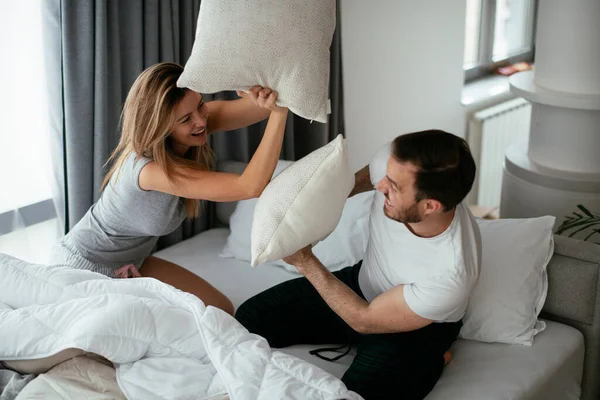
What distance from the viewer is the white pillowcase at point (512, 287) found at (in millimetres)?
2236

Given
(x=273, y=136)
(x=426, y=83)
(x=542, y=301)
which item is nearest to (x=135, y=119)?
(x=273, y=136)

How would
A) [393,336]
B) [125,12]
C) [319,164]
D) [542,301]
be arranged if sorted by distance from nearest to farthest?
[319,164], [393,336], [542,301], [125,12]

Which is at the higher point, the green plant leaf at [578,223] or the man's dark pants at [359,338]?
the green plant leaf at [578,223]

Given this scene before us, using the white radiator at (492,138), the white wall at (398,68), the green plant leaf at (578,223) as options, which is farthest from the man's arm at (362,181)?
the white radiator at (492,138)

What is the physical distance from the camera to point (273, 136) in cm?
189

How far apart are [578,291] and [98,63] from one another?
160 cm

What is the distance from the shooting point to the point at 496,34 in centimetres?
466

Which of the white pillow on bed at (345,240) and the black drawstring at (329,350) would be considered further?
the white pillow on bed at (345,240)

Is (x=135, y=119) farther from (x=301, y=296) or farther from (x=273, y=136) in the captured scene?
(x=301, y=296)

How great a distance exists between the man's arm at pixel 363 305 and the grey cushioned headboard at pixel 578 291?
0.62 metres

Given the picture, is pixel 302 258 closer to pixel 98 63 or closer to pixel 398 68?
pixel 98 63

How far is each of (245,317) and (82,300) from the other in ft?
1.77

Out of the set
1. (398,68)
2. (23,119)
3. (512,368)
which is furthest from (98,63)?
(398,68)

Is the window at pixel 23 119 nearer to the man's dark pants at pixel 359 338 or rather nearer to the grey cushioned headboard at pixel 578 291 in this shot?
the man's dark pants at pixel 359 338
